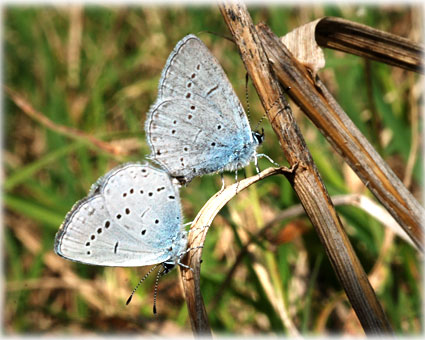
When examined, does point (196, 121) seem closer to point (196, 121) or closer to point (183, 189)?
point (196, 121)

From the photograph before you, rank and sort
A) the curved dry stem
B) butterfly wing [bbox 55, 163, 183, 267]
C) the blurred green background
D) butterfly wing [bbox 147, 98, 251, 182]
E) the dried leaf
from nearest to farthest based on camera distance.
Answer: the curved dry stem < the dried leaf < butterfly wing [bbox 55, 163, 183, 267] < butterfly wing [bbox 147, 98, 251, 182] < the blurred green background

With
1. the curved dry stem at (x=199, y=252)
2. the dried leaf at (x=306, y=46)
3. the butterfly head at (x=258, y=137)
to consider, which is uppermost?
the dried leaf at (x=306, y=46)

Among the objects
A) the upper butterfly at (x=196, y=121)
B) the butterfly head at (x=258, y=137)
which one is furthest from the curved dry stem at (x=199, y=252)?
the butterfly head at (x=258, y=137)

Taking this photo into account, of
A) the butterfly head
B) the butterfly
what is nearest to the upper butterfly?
the butterfly head

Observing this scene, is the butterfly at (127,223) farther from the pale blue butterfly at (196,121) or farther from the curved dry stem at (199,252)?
the curved dry stem at (199,252)

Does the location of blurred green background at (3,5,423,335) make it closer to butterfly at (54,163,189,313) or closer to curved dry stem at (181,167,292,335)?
butterfly at (54,163,189,313)
